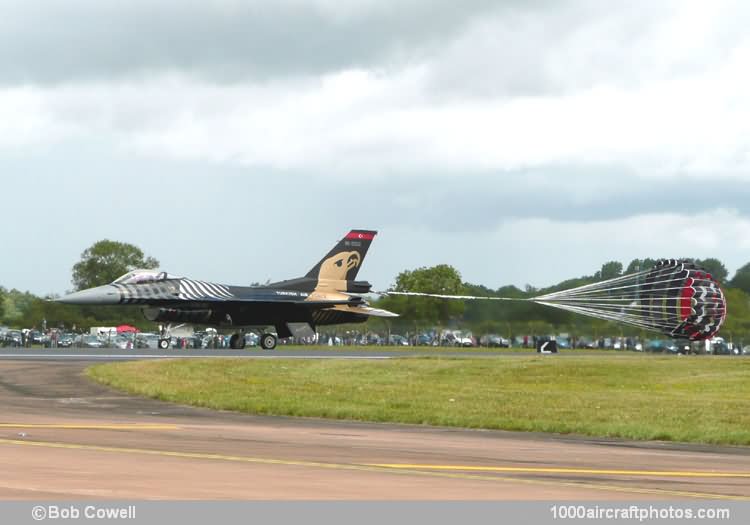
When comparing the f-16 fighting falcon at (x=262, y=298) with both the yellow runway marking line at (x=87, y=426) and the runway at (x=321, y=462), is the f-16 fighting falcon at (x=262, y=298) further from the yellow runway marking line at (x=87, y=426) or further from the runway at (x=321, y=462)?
the yellow runway marking line at (x=87, y=426)

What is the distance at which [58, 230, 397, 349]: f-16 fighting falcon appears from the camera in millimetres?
51188

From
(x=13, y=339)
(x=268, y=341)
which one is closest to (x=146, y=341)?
(x=13, y=339)

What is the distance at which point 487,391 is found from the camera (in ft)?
90.4

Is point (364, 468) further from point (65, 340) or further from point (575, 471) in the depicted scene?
point (65, 340)

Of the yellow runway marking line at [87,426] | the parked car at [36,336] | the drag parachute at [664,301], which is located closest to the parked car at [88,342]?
the parked car at [36,336]

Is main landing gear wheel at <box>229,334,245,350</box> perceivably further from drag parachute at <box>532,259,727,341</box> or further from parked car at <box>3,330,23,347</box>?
parked car at <box>3,330,23,347</box>

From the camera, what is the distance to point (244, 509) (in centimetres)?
877

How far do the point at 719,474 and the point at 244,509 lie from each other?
623 centimetres

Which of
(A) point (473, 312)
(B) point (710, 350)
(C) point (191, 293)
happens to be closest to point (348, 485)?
(C) point (191, 293)

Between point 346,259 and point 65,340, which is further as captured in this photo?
point 65,340

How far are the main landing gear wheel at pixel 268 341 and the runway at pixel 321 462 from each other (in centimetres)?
3709

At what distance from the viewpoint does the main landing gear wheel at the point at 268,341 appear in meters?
57.7

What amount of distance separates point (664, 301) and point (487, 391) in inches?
844

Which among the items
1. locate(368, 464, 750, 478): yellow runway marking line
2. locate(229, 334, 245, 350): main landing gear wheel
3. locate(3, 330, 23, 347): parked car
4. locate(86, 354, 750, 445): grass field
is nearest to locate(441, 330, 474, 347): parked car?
locate(229, 334, 245, 350): main landing gear wheel
